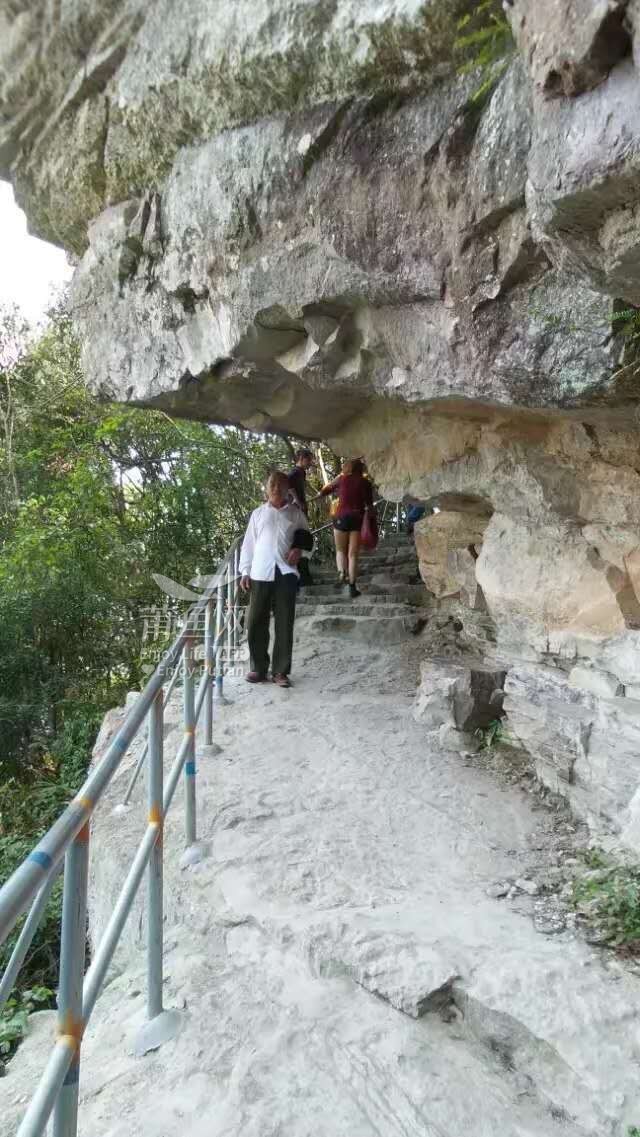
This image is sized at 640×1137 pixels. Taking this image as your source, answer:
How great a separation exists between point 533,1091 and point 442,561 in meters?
4.50

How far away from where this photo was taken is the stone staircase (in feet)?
22.1

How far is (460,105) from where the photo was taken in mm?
2691

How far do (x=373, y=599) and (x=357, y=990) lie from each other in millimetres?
5241

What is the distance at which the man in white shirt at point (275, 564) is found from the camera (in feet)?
17.7

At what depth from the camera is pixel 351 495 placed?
729 cm

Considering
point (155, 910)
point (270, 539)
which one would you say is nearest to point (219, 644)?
point (270, 539)

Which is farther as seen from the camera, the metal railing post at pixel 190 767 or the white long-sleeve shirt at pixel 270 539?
the white long-sleeve shirt at pixel 270 539

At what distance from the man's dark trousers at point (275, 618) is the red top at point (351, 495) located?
6.41ft

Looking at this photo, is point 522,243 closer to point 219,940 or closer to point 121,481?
point 219,940

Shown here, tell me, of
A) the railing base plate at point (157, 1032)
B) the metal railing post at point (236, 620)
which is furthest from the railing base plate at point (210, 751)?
the railing base plate at point (157, 1032)

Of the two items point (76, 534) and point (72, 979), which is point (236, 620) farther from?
point (72, 979)

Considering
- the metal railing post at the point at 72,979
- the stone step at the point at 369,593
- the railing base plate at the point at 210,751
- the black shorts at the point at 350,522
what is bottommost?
the railing base plate at the point at 210,751

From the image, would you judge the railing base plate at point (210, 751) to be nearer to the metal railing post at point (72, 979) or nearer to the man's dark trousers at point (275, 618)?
the man's dark trousers at point (275, 618)

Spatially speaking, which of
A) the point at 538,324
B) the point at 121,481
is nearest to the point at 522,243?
the point at 538,324
